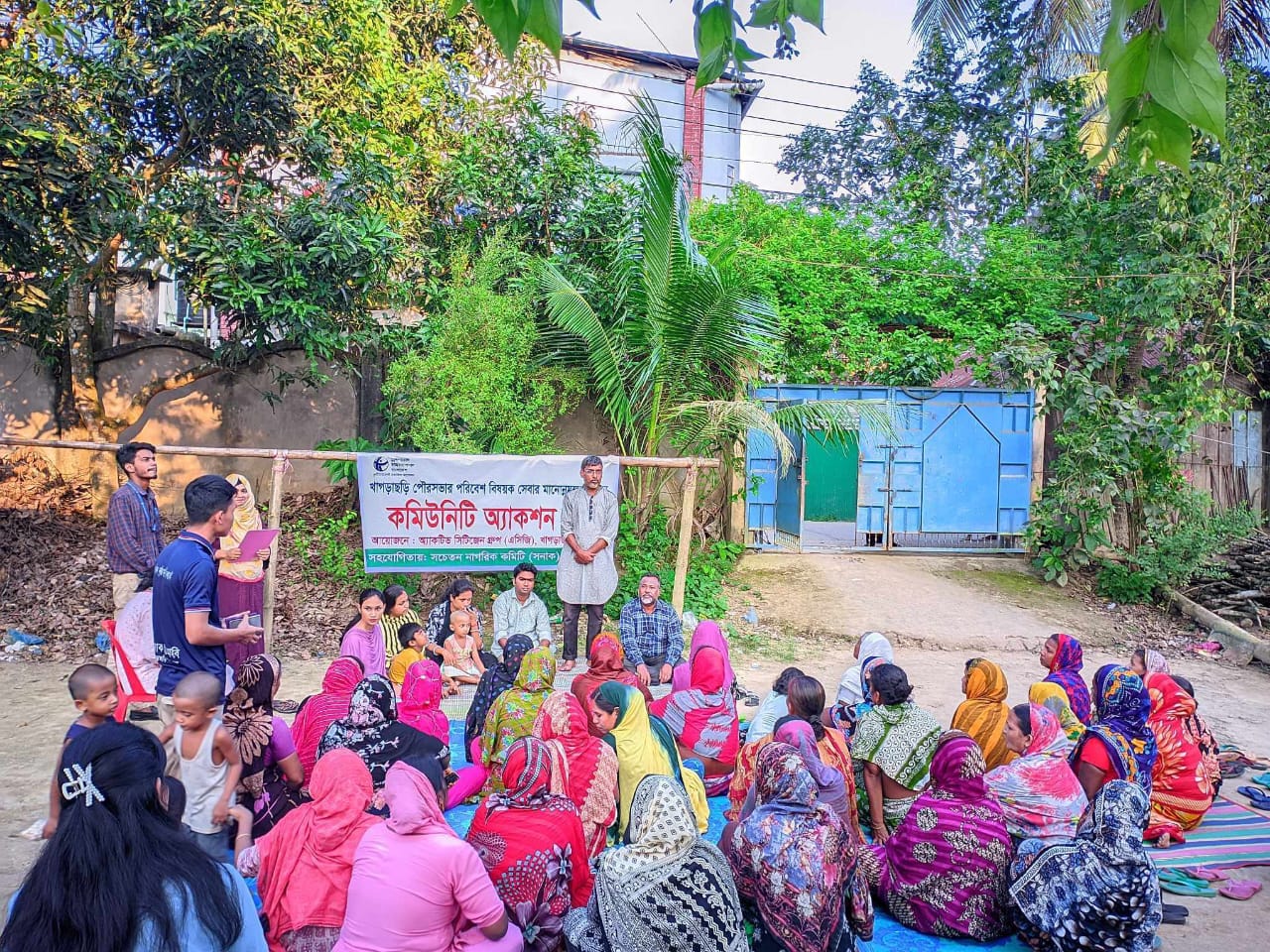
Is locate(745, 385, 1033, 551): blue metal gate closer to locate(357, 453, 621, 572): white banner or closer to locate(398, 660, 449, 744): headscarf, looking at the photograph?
locate(357, 453, 621, 572): white banner

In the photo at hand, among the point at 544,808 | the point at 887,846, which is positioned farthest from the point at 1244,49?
the point at 544,808

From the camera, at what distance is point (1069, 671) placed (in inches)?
217

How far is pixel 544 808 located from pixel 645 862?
67cm

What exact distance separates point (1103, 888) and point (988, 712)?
4.85 feet

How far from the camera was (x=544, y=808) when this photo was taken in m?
3.61

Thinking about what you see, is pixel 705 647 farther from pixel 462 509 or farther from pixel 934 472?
pixel 934 472

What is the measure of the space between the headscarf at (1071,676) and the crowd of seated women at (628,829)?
9.9 inches

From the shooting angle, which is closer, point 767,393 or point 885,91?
point 767,393

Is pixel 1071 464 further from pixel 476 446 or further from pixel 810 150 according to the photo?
pixel 810 150

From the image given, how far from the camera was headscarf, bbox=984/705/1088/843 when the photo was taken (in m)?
3.93

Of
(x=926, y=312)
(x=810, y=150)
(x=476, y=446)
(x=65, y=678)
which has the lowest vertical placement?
(x=65, y=678)

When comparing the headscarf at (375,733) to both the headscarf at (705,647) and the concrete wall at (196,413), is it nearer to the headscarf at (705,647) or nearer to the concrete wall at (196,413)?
the headscarf at (705,647)

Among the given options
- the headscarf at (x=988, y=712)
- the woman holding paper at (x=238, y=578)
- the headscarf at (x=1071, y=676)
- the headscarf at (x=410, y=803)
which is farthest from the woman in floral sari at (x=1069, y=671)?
the woman holding paper at (x=238, y=578)

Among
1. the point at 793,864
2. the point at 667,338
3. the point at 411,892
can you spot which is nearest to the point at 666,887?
the point at 793,864
